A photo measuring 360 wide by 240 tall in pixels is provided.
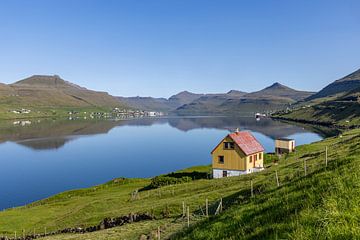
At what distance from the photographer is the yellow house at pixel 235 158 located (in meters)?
71.2

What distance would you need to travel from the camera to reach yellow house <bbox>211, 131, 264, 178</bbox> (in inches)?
2805

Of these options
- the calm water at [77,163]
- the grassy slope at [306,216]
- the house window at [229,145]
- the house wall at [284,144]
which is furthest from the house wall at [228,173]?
the grassy slope at [306,216]

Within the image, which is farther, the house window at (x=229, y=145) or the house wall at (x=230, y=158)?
the house window at (x=229, y=145)

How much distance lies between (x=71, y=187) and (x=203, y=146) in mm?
92143

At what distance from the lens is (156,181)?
73.2 m

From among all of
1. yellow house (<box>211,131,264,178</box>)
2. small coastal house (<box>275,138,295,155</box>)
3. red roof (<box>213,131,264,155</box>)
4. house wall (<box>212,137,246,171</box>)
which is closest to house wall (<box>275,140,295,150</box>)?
small coastal house (<box>275,138,295,155</box>)

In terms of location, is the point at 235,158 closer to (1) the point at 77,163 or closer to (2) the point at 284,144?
(2) the point at 284,144

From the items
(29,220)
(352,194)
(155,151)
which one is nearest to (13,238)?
(29,220)

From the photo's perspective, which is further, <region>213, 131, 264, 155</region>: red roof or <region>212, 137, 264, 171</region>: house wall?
<region>213, 131, 264, 155</region>: red roof

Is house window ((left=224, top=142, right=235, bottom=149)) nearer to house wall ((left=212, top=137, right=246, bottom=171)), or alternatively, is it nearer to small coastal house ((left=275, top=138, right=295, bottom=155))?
house wall ((left=212, top=137, right=246, bottom=171))

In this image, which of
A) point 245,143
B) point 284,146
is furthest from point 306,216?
point 284,146

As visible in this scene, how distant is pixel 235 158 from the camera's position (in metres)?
72.2

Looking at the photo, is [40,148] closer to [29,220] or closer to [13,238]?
[29,220]

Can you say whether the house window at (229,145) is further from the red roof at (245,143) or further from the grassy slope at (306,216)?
the grassy slope at (306,216)
